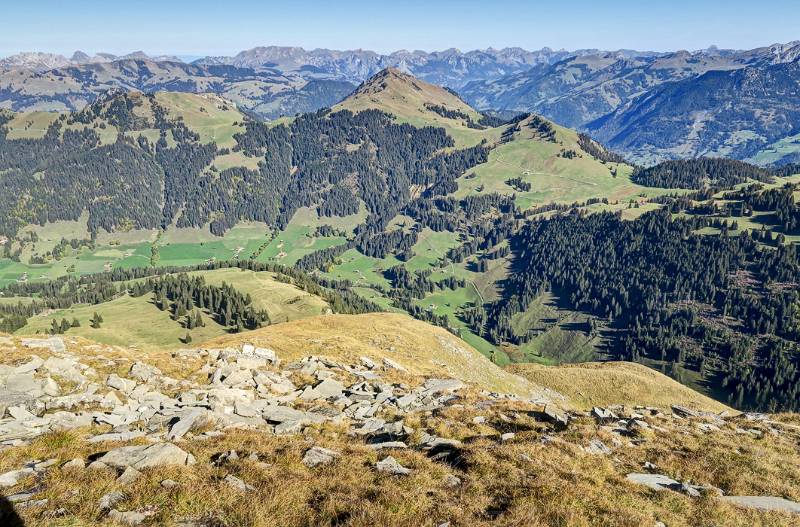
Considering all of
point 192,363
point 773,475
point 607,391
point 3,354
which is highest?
point 773,475

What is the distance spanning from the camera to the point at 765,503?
2039 cm

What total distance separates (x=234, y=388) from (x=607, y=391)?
228 feet

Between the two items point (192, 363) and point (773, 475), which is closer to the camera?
point (773, 475)

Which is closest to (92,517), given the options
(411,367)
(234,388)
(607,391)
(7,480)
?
(7,480)

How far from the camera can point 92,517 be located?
1466cm

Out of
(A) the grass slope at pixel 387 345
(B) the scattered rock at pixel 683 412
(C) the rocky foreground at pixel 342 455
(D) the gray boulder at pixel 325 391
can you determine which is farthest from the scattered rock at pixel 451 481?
(A) the grass slope at pixel 387 345

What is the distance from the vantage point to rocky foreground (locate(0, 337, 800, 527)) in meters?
16.5

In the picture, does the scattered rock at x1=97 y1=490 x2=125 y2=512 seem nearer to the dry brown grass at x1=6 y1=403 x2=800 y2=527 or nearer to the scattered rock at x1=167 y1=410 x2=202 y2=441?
the dry brown grass at x1=6 y1=403 x2=800 y2=527

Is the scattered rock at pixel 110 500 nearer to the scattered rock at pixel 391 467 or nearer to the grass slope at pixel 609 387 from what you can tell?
the scattered rock at pixel 391 467

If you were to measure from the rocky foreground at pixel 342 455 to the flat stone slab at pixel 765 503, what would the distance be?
14 centimetres

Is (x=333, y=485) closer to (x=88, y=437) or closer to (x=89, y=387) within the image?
(x=88, y=437)

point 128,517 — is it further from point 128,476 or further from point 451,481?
point 451,481

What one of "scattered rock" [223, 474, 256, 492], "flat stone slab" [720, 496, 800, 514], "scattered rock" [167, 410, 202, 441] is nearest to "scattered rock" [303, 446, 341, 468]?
"scattered rock" [223, 474, 256, 492]

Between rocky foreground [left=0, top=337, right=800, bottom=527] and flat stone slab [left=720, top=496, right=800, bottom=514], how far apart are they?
0.14 m
